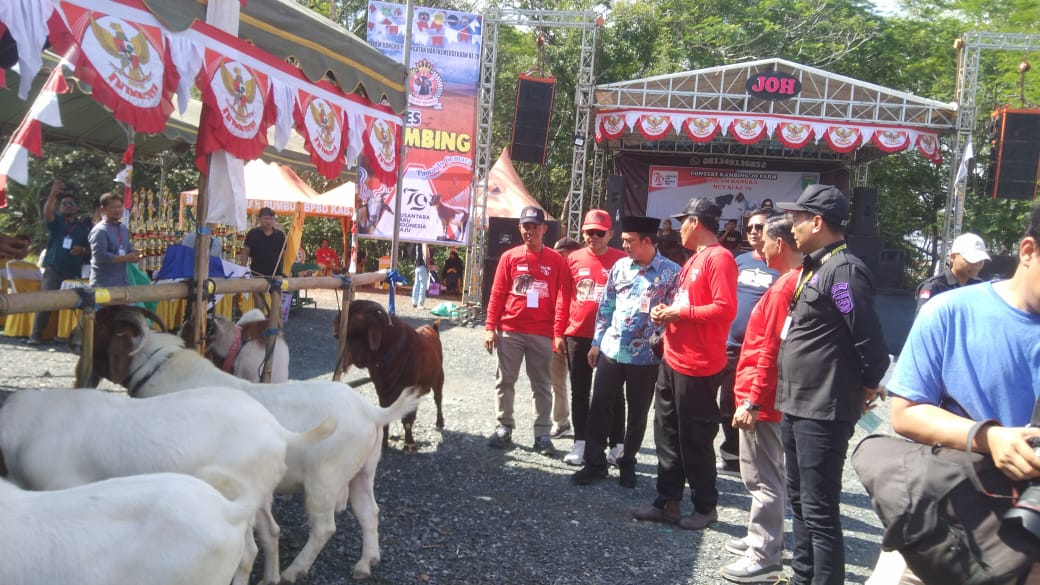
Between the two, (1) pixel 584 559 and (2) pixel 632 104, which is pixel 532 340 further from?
(2) pixel 632 104

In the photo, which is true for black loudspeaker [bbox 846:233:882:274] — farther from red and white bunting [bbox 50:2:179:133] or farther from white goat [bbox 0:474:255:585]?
white goat [bbox 0:474:255:585]

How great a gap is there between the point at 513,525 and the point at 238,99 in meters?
2.95

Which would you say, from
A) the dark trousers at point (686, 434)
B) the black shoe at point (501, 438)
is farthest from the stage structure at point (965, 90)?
the dark trousers at point (686, 434)

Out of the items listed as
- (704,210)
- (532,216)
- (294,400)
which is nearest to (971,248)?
(704,210)

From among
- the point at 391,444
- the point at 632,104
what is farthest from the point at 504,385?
the point at 632,104

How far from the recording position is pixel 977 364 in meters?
2.04

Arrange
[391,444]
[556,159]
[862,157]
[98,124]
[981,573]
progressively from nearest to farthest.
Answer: [981,573] → [391,444] → [98,124] → [862,157] → [556,159]

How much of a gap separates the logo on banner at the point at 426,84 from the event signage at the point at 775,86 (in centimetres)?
612

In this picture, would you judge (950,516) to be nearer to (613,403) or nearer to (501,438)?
(613,403)

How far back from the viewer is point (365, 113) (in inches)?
212

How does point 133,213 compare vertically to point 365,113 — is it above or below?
below

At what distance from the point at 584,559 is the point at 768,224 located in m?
2.18

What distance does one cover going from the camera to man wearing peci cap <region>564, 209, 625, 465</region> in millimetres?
6051

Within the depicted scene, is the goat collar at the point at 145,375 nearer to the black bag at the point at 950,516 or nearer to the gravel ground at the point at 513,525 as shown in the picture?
the gravel ground at the point at 513,525
